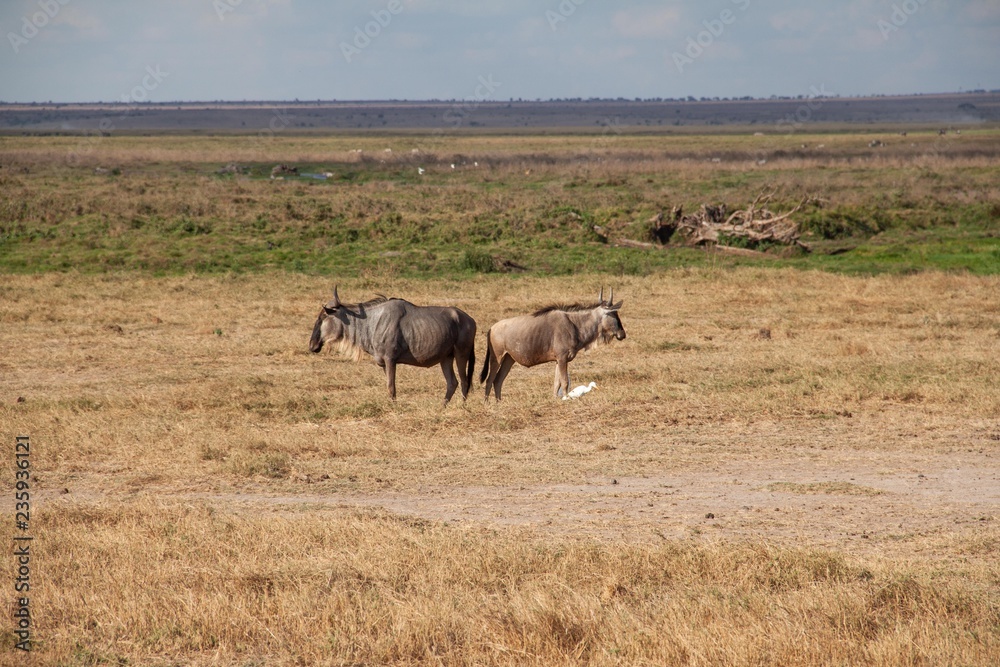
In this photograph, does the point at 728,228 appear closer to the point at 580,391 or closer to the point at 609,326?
the point at 609,326

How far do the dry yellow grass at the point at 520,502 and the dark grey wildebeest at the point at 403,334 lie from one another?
0.52 m

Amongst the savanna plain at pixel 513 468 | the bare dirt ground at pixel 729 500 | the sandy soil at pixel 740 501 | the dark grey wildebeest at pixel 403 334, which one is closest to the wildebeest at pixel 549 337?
the dark grey wildebeest at pixel 403 334

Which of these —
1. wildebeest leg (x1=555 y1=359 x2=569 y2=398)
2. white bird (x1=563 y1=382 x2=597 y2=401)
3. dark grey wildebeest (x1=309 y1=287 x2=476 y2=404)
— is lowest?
white bird (x1=563 y1=382 x2=597 y2=401)

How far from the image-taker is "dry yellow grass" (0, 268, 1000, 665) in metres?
6.31

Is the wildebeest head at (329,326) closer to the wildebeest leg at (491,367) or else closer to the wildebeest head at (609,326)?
the wildebeest leg at (491,367)

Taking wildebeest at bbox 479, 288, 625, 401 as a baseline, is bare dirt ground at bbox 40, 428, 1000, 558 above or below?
below

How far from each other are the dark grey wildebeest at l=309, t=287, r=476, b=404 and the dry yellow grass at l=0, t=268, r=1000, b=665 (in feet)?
1.71

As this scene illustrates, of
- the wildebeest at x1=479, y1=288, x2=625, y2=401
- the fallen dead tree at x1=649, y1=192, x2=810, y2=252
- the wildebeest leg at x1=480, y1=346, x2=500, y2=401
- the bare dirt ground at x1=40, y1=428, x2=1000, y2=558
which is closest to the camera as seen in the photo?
the bare dirt ground at x1=40, y1=428, x2=1000, y2=558

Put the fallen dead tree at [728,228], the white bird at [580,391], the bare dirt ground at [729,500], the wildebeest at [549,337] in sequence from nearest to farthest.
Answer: the bare dirt ground at [729,500]
the white bird at [580,391]
the wildebeest at [549,337]
the fallen dead tree at [728,228]

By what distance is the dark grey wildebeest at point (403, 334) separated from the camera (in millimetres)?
13398

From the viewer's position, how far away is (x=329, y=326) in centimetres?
1396

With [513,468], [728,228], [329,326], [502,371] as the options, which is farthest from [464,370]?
[728,228]

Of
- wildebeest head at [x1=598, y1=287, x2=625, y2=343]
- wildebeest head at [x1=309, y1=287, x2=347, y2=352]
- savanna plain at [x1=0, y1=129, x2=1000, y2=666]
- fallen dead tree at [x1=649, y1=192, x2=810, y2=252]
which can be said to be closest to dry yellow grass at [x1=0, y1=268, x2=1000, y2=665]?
savanna plain at [x1=0, y1=129, x2=1000, y2=666]

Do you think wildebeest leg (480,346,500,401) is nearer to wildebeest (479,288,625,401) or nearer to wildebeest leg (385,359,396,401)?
wildebeest (479,288,625,401)
